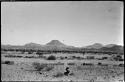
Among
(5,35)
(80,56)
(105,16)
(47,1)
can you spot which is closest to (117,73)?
(80,56)

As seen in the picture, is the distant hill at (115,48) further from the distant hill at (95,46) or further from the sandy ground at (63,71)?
the sandy ground at (63,71)

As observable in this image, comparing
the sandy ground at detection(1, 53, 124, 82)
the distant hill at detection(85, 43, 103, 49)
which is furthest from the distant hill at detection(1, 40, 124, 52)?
the sandy ground at detection(1, 53, 124, 82)

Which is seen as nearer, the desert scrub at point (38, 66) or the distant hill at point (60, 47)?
the distant hill at point (60, 47)

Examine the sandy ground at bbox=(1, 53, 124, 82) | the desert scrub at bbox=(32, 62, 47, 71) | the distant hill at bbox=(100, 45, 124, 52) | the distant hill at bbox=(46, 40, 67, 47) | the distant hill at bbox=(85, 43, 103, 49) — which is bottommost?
the sandy ground at bbox=(1, 53, 124, 82)

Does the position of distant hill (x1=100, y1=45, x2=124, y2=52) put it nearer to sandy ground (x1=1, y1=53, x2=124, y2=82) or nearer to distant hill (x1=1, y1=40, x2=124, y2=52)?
distant hill (x1=1, y1=40, x2=124, y2=52)

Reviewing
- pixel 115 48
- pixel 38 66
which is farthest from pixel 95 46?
pixel 38 66

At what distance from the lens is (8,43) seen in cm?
488

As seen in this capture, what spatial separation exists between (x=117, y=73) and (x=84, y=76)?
2.15 ft

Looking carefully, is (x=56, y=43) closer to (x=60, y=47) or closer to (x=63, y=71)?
(x=60, y=47)

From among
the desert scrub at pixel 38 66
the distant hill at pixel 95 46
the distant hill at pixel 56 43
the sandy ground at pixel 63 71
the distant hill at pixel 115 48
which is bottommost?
the sandy ground at pixel 63 71

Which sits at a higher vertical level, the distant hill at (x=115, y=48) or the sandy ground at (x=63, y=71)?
the distant hill at (x=115, y=48)

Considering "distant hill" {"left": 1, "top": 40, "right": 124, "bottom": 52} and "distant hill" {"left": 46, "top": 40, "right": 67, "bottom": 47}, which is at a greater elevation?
"distant hill" {"left": 46, "top": 40, "right": 67, "bottom": 47}

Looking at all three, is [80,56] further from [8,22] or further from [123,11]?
[8,22]

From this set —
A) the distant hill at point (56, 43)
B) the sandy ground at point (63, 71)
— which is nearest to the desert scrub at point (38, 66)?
the sandy ground at point (63, 71)
